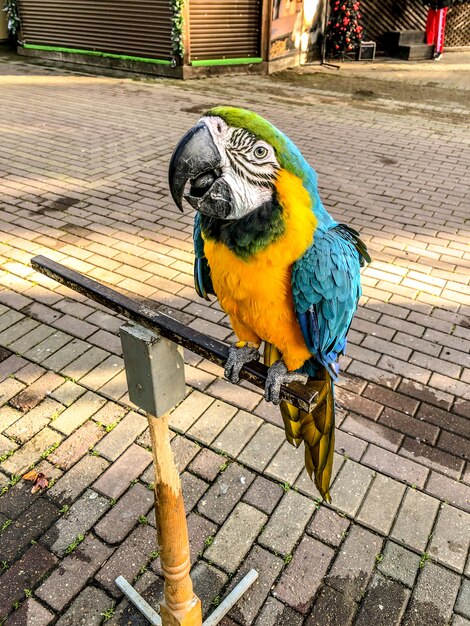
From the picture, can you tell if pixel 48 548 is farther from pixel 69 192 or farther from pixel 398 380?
pixel 69 192

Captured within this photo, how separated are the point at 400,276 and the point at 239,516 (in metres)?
3.12

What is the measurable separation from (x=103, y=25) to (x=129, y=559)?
13.7m

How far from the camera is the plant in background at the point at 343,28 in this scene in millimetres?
14844

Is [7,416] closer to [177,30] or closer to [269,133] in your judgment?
[269,133]

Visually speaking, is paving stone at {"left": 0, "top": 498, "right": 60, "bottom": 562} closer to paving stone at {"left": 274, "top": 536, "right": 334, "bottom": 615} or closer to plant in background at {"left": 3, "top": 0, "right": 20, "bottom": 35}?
paving stone at {"left": 274, "top": 536, "right": 334, "bottom": 615}

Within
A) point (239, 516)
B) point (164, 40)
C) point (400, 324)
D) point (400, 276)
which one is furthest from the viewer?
point (164, 40)

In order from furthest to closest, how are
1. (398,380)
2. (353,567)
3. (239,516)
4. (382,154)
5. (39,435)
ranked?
(382,154), (398,380), (39,435), (239,516), (353,567)

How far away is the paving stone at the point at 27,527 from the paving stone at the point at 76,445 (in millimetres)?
270

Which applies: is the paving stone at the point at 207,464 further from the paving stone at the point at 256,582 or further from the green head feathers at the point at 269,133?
the green head feathers at the point at 269,133

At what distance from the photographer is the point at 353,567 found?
261 cm

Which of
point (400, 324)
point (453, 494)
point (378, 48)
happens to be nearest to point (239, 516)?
point (453, 494)

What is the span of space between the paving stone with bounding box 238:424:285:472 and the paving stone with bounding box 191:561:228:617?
2.19ft

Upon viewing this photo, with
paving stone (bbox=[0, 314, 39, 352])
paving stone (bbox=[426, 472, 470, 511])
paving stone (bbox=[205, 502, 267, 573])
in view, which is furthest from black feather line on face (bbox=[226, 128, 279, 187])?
paving stone (bbox=[0, 314, 39, 352])

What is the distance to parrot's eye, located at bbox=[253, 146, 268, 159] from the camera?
1676mm
